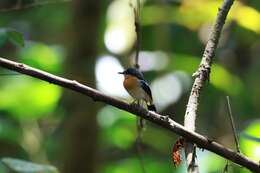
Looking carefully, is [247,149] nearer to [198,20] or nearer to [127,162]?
[127,162]

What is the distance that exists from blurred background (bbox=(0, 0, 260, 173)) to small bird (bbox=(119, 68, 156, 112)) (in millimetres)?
328

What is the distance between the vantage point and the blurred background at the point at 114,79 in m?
3.12

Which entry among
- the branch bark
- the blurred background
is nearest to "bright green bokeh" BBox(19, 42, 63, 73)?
the blurred background

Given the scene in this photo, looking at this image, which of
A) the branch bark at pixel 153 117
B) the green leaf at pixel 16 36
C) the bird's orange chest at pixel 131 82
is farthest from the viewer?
the bird's orange chest at pixel 131 82

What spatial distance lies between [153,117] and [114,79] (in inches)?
88.6

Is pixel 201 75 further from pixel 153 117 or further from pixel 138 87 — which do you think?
pixel 138 87

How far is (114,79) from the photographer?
11.2 feet

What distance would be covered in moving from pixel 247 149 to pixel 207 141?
1.17 meters

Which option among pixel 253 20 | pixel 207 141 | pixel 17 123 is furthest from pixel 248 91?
pixel 207 141

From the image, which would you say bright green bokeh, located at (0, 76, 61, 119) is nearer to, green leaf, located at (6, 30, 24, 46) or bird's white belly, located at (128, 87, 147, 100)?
bird's white belly, located at (128, 87, 147, 100)

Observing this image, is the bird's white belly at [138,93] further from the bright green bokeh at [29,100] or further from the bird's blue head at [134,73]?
the bright green bokeh at [29,100]

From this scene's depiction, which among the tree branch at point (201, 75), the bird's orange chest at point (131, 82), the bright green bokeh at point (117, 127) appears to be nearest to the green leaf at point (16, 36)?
the tree branch at point (201, 75)

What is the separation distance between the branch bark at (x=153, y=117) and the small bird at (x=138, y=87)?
121 centimetres

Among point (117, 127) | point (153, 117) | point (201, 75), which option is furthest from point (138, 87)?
point (153, 117)
